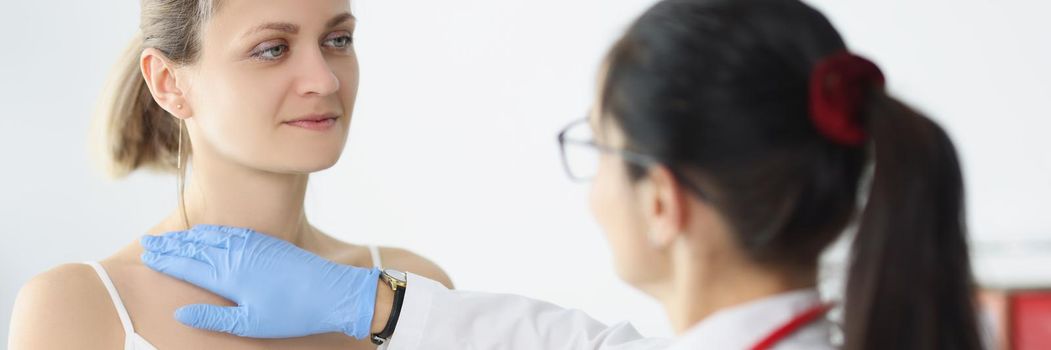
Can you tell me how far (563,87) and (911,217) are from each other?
2.70 m

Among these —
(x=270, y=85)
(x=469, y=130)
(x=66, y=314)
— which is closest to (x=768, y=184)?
(x=270, y=85)

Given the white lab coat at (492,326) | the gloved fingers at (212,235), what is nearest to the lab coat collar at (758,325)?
the white lab coat at (492,326)

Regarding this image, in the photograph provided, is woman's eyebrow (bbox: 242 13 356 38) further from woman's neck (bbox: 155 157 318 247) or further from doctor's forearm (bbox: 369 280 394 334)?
doctor's forearm (bbox: 369 280 394 334)

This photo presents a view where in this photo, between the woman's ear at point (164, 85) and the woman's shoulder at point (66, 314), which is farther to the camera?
the woman's ear at point (164, 85)

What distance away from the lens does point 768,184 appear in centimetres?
99

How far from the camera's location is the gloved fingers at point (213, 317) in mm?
1555

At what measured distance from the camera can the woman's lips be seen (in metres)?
1.62

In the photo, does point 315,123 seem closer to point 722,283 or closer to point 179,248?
point 179,248

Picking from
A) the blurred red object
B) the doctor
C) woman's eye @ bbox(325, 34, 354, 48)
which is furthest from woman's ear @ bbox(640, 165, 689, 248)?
the blurred red object

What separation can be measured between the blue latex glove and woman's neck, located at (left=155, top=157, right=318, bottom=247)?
0.08 metres

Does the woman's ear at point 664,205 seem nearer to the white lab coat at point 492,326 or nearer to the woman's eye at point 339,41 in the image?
the white lab coat at point 492,326

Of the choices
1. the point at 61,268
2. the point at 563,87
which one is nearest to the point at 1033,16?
the point at 563,87

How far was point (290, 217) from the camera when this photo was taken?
5.77 ft

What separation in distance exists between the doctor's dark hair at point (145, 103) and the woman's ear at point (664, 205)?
82 cm
